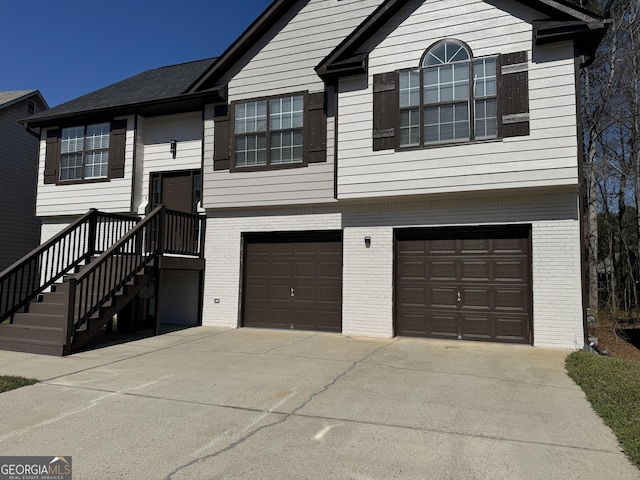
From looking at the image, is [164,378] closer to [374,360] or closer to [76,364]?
[76,364]

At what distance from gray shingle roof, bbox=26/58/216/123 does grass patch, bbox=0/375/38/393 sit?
762cm

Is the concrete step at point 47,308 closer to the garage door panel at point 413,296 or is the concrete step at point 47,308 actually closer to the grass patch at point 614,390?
the garage door panel at point 413,296

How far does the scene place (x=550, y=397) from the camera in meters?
5.05

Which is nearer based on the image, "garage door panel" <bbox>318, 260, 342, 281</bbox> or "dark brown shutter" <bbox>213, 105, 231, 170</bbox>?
"garage door panel" <bbox>318, 260, 342, 281</bbox>

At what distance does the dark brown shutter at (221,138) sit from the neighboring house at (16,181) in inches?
341

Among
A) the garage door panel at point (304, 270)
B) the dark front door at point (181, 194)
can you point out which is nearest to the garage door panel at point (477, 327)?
the garage door panel at point (304, 270)

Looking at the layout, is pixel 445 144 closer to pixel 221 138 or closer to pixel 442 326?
pixel 442 326

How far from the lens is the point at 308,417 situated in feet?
14.0

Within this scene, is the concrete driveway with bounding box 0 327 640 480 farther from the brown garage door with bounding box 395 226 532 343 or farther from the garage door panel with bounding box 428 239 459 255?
the garage door panel with bounding box 428 239 459 255

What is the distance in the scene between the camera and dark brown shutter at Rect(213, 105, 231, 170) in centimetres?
1066

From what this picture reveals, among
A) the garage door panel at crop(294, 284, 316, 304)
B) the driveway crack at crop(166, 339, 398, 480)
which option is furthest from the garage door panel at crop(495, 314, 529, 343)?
the driveway crack at crop(166, 339, 398, 480)

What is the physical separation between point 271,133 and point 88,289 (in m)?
5.26

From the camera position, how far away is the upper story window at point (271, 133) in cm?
984

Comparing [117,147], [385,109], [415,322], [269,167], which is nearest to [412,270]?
[415,322]
